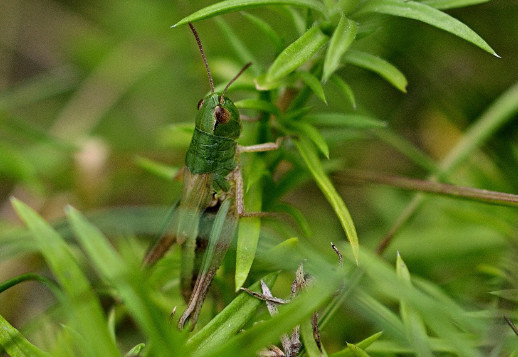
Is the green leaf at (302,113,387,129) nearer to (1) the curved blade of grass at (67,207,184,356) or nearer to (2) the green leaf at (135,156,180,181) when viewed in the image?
(2) the green leaf at (135,156,180,181)

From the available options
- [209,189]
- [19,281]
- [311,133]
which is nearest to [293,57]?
[311,133]

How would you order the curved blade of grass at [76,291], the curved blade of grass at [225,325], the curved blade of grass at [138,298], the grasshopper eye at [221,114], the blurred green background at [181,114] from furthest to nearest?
the blurred green background at [181,114] → the grasshopper eye at [221,114] → the curved blade of grass at [225,325] → the curved blade of grass at [76,291] → the curved blade of grass at [138,298]

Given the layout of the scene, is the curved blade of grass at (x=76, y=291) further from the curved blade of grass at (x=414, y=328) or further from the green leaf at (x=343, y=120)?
the green leaf at (x=343, y=120)

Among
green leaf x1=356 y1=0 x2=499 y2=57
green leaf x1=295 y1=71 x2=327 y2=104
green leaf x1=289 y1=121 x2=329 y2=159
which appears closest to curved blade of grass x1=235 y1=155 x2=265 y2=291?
green leaf x1=289 y1=121 x2=329 y2=159

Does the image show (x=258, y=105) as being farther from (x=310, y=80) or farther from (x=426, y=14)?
(x=426, y=14)

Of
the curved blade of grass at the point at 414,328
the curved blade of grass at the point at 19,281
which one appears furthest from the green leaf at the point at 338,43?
the curved blade of grass at the point at 19,281

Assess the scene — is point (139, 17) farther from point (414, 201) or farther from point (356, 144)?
point (414, 201)

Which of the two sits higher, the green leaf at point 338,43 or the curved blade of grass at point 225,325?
the green leaf at point 338,43
